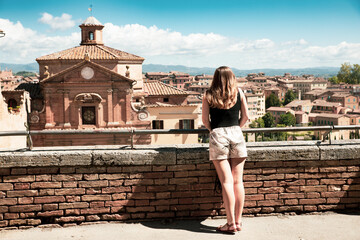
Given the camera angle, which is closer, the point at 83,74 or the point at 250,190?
the point at 250,190

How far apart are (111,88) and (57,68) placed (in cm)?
553

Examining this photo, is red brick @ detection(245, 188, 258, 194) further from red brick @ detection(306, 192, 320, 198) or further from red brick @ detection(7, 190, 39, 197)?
red brick @ detection(7, 190, 39, 197)

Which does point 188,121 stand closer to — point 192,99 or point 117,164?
point 117,164

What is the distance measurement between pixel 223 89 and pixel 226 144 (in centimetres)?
57

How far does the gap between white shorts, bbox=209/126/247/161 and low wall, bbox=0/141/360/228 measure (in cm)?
42

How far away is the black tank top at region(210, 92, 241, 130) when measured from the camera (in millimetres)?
3979

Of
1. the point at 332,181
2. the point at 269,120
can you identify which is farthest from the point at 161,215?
the point at 269,120

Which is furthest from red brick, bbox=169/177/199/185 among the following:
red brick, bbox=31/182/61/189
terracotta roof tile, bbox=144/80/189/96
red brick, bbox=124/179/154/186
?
terracotta roof tile, bbox=144/80/189/96

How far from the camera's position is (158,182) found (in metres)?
4.34

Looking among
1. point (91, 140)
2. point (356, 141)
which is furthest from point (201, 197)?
point (91, 140)

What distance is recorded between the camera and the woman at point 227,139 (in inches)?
154

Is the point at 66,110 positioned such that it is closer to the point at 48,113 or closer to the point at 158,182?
the point at 48,113

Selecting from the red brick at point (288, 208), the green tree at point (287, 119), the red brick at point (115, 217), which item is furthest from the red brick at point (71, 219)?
the green tree at point (287, 119)

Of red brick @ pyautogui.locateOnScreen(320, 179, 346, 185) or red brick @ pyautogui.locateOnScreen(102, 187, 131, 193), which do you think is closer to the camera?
red brick @ pyautogui.locateOnScreen(102, 187, 131, 193)
